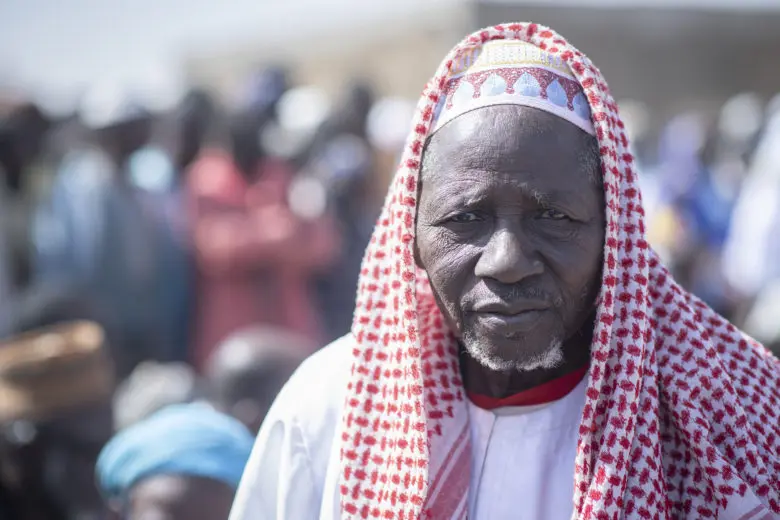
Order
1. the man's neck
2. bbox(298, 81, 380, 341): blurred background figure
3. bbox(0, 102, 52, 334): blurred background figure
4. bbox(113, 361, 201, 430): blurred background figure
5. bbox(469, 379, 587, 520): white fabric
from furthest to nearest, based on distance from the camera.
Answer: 1. bbox(298, 81, 380, 341): blurred background figure
2. bbox(0, 102, 52, 334): blurred background figure
3. bbox(113, 361, 201, 430): blurred background figure
4. the man's neck
5. bbox(469, 379, 587, 520): white fabric

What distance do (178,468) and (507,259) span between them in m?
1.89

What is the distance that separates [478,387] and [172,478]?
1550 millimetres

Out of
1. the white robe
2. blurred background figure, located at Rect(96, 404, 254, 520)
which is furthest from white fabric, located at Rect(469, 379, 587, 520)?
blurred background figure, located at Rect(96, 404, 254, 520)

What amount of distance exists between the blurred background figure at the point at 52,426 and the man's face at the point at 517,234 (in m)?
2.62

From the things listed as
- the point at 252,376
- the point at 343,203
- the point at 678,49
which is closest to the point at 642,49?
the point at 678,49

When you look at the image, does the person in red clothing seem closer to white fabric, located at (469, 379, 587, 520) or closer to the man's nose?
white fabric, located at (469, 379, 587, 520)

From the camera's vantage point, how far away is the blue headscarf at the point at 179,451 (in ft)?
11.9

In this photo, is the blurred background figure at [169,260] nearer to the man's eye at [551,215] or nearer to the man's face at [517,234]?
the man's face at [517,234]

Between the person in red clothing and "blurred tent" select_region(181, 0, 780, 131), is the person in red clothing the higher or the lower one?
the lower one

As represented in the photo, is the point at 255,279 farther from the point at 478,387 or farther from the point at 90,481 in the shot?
the point at 478,387

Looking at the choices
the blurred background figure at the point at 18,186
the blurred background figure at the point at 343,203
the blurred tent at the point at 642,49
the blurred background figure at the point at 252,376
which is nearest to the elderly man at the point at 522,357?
the blurred background figure at the point at 252,376

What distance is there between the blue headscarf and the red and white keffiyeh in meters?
1.37

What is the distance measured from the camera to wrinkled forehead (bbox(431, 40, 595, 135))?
2328mm

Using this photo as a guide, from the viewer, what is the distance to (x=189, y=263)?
701cm
